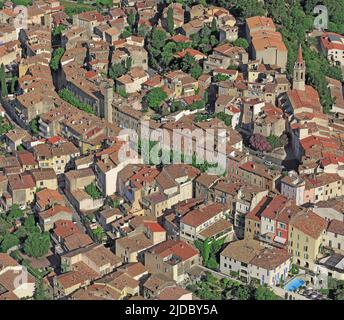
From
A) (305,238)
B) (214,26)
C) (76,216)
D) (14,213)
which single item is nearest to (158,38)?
(214,26)

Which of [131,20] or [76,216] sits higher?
[131,20]

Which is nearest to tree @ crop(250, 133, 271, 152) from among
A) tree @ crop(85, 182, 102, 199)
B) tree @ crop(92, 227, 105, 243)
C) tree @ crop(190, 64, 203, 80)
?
tree @ crop(190, 64, 203, 80)

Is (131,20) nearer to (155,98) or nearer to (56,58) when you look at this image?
(56,58)

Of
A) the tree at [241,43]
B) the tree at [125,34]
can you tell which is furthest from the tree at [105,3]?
the tree at [241,43]

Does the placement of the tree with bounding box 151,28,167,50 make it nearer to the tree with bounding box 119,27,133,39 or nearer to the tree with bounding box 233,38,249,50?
the tree with bounding box 119,27,133,39
